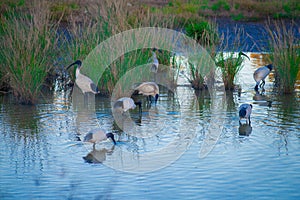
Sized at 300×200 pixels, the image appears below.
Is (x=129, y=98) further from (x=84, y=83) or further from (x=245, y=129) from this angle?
(x=245, y=129)

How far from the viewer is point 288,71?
1087 centimetres

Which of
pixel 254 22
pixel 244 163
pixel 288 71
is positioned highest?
pixel 254 22

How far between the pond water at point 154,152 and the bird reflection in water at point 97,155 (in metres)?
0.01

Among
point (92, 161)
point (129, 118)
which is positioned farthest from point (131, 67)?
point (92, 161)

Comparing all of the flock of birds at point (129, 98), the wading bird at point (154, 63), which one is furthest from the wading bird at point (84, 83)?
the wading bird at point (154, 63)

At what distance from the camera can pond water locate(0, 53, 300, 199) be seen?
564 cm

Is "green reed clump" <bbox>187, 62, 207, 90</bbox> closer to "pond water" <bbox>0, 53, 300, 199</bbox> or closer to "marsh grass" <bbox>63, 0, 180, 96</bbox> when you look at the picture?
"marsh grass" <bbox>63, 0, 180, 96</bbox>

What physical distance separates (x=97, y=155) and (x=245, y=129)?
2259mm

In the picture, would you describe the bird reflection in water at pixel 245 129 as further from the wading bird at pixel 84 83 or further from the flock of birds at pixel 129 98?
the wading bird at pixel 84 83

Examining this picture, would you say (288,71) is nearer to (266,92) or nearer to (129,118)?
(266,92)

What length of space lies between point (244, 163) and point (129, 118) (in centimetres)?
284

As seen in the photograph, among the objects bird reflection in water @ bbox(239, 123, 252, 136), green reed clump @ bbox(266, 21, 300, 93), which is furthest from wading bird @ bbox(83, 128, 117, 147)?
green reed clump @ bbox(266, 21, 300, 93)

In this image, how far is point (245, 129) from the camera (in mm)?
8125

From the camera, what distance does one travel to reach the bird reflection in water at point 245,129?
311 inches
